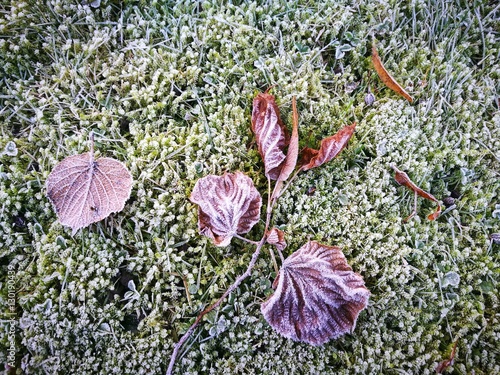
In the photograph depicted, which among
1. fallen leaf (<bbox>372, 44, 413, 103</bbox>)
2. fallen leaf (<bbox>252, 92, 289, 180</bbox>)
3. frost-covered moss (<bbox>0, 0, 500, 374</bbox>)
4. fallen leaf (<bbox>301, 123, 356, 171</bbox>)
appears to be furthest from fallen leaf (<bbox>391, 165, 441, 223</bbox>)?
fallen leaf (<bbox>252, 92, 289, 180</bbox>)

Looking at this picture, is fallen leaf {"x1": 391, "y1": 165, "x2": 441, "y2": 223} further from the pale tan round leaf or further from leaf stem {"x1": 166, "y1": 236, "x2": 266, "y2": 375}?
the pale tan round leaf

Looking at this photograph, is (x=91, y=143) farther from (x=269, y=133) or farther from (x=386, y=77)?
(x=386, y=77)

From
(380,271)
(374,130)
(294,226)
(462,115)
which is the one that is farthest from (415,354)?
(462,115)

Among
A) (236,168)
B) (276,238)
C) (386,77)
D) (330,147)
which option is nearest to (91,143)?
(236,168)

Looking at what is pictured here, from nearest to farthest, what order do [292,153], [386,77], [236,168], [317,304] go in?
[317,304], [292,153], [236,168], [386,77]

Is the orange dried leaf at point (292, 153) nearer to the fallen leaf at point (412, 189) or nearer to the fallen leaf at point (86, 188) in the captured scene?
the fallen leaf at point (412, 189)

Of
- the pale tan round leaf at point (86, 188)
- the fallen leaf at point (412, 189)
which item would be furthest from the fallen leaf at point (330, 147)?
the pale tan round leaf at point (86, 188)

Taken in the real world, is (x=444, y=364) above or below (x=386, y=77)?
below

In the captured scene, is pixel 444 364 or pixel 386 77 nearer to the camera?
pixel 444 364
